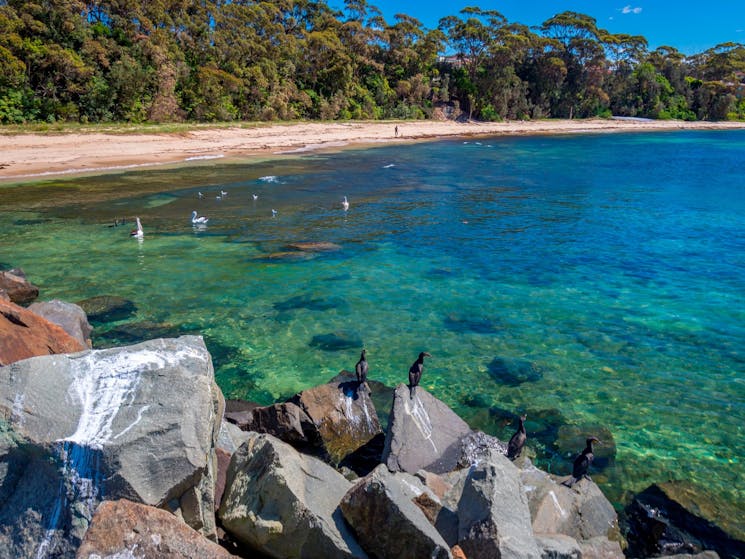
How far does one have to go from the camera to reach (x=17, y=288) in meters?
13.8

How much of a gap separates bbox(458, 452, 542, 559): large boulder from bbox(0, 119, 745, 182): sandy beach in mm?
35945

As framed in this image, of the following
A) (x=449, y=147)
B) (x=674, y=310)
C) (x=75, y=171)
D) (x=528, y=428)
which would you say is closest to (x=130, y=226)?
(x=75, y=171)

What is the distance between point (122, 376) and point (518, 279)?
570 inches

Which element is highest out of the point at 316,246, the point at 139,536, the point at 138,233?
the point at 139,536

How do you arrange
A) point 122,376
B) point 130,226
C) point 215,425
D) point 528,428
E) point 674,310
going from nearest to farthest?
point 122,376
point 215,425
point 528,428
point 674,310
point 130,226

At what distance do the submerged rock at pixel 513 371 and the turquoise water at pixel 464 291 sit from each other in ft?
0.22

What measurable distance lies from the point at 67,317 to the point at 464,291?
10827 millimetres

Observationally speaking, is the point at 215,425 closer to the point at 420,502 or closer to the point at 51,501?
the point at 51,501

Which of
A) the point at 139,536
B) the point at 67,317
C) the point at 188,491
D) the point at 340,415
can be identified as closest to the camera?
the point at 139,536

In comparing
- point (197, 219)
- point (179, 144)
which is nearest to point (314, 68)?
point (179, 144)

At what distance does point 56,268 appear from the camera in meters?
17.2

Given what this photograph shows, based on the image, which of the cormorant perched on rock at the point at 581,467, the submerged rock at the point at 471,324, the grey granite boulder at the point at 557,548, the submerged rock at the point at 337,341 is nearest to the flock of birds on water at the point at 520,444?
Answer: the cormorant perched on rock at the point at 581,467

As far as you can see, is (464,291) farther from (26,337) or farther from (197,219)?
(197,219)

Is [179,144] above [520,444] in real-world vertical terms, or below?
above
